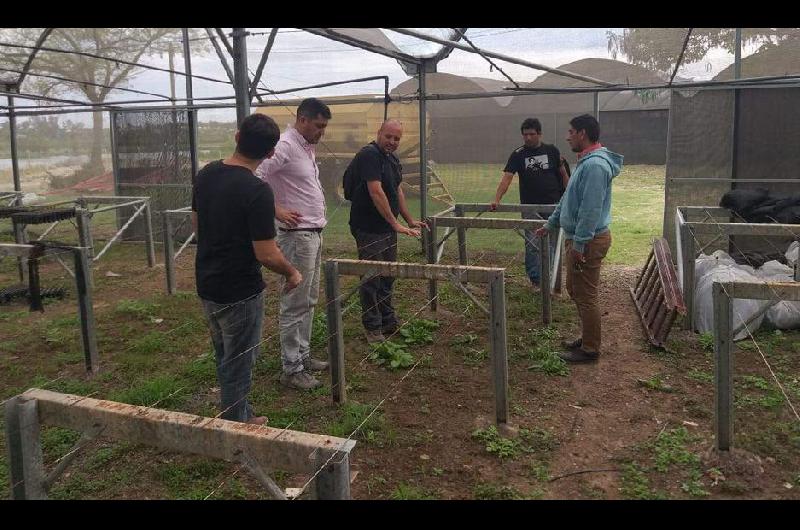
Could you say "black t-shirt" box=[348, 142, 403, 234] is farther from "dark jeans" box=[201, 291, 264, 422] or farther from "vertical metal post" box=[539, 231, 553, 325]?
"dark jeans" box=[201, 291, 264, 422]

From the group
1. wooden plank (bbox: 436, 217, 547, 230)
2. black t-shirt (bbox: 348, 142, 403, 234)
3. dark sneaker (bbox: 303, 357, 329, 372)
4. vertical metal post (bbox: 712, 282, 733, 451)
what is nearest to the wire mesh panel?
wooden plank (bbox: 436, 217, 547, 230)

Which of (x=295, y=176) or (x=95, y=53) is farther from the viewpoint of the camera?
(x=95, y=53)

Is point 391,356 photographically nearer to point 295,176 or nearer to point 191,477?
point 295,176

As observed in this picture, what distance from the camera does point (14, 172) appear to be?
1147 centimetres

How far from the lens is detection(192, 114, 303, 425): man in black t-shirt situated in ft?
10.7

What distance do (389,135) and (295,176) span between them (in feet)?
3.81

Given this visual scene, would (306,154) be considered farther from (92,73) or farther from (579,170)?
(92,73)

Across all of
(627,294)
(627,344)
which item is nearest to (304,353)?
(627,344)

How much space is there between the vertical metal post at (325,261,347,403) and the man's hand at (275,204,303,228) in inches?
16.1

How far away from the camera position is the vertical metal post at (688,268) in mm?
5836

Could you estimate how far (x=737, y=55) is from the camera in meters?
7.74

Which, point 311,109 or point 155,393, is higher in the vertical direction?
point 311,109

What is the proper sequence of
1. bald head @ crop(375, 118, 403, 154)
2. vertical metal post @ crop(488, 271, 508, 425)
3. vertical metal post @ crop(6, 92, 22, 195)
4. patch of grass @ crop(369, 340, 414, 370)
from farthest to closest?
vertical metal post @ crop(6, 92, 22, 195), bald head @ crop(375, 118, 403, 154), patch of grass @ crop(369, 340, 414, 370), vertical metal post @ crop(488, 271, 508, 425)

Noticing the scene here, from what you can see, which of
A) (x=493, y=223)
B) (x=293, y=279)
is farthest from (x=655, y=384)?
(x=293, y=279)
